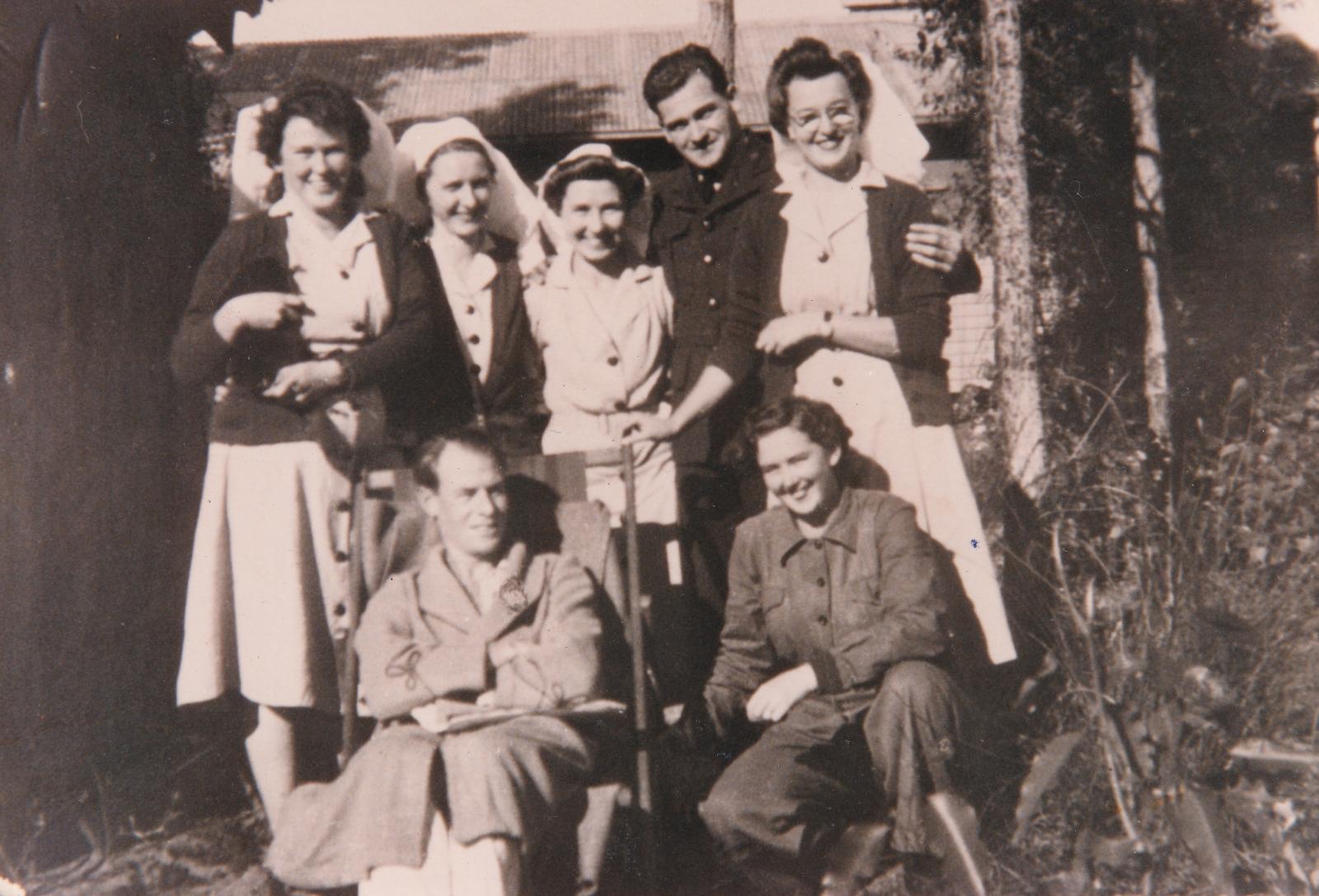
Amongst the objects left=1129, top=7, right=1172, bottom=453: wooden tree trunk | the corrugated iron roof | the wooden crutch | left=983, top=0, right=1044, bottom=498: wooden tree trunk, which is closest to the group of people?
the wooden crutch

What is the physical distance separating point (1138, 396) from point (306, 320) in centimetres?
344

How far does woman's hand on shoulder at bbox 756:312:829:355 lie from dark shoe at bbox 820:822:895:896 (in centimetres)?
123

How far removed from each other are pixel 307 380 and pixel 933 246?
1.69 m

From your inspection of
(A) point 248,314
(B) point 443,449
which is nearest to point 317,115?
(A) point 248,314

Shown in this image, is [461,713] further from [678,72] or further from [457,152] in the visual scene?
[678,72]

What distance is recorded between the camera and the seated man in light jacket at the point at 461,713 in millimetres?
2387

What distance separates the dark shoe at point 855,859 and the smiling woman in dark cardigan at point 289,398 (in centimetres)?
140

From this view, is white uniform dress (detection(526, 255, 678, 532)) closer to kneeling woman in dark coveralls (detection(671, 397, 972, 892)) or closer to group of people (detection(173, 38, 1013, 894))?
group of people (detection(173, 38, 1013, 894))

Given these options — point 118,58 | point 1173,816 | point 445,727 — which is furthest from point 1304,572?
point 118,58

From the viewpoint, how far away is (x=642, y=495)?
3.30 meters

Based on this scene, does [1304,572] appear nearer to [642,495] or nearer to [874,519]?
[874,519]

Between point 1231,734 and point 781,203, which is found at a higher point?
point 781,203

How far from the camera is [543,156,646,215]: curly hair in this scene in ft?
10.2

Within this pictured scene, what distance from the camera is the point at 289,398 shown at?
2.97 metres
